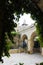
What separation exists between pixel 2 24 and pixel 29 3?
0.61 m

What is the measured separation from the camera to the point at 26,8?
107 inches

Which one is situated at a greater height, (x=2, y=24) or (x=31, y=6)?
(x=31, y=6)

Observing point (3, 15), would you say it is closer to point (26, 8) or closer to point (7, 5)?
point (7, 5)

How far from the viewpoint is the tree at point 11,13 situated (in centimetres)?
240

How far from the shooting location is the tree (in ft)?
7.89

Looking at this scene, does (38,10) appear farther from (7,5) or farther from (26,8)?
(7,5)

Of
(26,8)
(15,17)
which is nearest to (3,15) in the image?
(15,17)

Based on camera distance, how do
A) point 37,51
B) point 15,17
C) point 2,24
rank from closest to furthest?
point 2,24 → point 15,17 → point 37,51

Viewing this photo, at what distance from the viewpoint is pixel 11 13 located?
8.38 ft

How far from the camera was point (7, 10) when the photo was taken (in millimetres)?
2490

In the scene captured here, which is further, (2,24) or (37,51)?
(37,51)

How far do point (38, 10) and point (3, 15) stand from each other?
67 centimetres

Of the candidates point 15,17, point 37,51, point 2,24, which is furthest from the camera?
point 37,51

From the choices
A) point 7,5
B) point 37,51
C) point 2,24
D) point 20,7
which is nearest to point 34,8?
point 20,7
